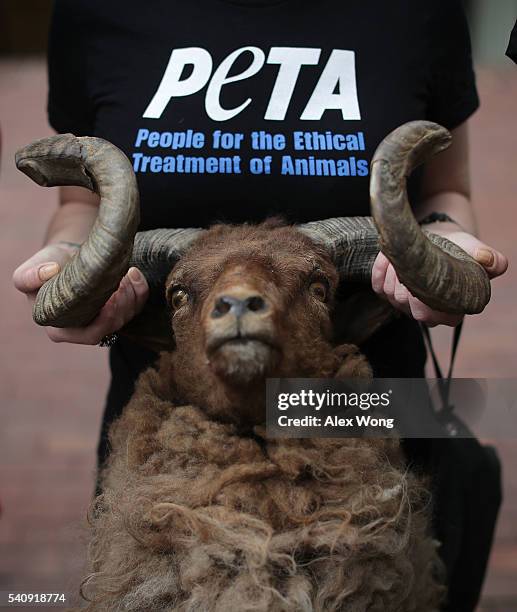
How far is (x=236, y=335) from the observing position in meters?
2.26

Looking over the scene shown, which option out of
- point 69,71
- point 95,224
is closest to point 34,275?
point 95,224

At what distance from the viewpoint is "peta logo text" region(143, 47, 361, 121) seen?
2812mm

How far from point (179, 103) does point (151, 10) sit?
40 centimetres

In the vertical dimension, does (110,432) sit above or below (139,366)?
below

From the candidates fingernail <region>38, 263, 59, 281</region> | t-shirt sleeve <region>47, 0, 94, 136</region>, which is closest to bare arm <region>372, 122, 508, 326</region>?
fingernail <region>38, 263, 59, 281</region>

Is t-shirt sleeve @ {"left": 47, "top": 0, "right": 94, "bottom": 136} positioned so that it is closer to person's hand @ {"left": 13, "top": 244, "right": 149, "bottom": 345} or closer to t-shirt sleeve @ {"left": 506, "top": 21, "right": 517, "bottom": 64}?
person's hand @ {"left": 13, "top": 244, "right": 149, "bottom": 345}

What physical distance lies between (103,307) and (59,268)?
20 centimetres

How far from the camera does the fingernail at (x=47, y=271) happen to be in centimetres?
256

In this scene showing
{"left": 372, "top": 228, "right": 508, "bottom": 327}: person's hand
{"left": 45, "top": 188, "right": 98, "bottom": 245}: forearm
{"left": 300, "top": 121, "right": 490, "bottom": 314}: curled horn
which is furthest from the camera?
{"left": 45, "top": 188, "right": 98, "bottom": 245}: forearm

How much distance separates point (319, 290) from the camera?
2816 millimetres

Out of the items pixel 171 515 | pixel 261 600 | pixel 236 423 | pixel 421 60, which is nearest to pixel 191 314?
pixel 236 423

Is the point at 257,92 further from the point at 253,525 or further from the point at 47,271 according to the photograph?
the point at 253,525

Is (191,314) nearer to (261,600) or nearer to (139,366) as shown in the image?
(139,366)

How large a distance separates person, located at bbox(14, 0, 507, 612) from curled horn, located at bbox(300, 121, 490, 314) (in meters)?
0.34
